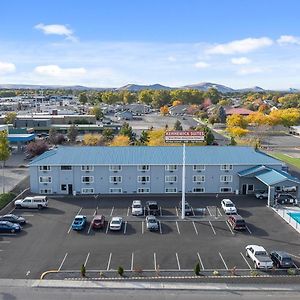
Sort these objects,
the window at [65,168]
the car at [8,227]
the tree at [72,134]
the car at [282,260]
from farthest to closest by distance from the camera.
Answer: the tree at [72,134] < the window at [65,168] < the car at [8,227] < the car at [282,260]

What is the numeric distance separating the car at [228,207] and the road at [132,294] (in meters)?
15.3

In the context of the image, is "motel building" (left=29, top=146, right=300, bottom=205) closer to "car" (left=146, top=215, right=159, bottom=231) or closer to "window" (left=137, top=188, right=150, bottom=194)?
"window" (left=137, top=188, right=150, bottom=194)

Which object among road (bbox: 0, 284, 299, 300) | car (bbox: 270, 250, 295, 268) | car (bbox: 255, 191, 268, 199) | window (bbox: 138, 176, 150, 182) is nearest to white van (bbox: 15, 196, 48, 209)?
window (bbox: 138, 176, 150, 182)

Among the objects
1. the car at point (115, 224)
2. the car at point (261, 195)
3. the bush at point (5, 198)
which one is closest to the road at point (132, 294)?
the car at point (115, 224)

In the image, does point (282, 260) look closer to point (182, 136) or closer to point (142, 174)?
point (182, 136)

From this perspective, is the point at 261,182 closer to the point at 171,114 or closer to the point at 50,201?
the point at 50,201

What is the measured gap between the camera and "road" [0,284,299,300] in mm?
23953

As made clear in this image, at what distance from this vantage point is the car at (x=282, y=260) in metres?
28.0

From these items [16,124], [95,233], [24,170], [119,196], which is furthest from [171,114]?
[95,233]

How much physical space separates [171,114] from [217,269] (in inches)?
5813

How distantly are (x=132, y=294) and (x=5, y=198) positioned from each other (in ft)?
80.9

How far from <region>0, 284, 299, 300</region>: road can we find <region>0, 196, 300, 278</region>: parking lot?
256 cm

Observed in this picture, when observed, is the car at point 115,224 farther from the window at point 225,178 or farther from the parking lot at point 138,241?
the window at point 225,178

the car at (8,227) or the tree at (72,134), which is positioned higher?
the tree at (72,134)
